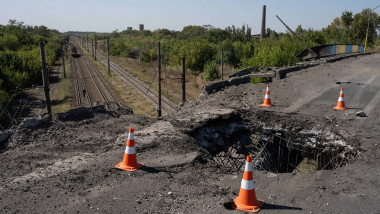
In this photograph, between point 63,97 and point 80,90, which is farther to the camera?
point 80,90

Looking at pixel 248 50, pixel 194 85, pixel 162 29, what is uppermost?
pixel 162 29

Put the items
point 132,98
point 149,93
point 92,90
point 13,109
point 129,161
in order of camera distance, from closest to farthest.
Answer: point 129,161, point 13,109, point 132,98, point 149,93, point 92,90

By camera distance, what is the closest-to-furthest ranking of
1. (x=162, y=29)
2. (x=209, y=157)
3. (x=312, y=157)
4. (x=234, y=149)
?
(x=209, y=157)
(x=312, y=157)
(x=234, y=149)
(x=162, y=29)

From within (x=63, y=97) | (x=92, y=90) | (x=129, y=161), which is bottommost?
(x=63, y=97)

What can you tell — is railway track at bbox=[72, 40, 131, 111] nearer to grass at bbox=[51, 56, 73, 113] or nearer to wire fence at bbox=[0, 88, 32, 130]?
grass at bbox=[51, 56, 73, 113]

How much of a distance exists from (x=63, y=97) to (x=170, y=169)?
2397 centimetres

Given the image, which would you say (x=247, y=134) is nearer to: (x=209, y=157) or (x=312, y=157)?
(x=312, y=157)

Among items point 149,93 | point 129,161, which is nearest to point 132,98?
point 149,93

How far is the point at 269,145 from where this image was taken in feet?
25.0

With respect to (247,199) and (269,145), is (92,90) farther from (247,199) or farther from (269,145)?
(247,199)

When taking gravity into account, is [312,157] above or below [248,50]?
below

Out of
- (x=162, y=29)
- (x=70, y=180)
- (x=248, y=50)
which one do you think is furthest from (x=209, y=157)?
(x=162, y=29)

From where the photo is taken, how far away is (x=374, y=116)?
7.63 meters

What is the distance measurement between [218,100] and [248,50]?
3186 cm
